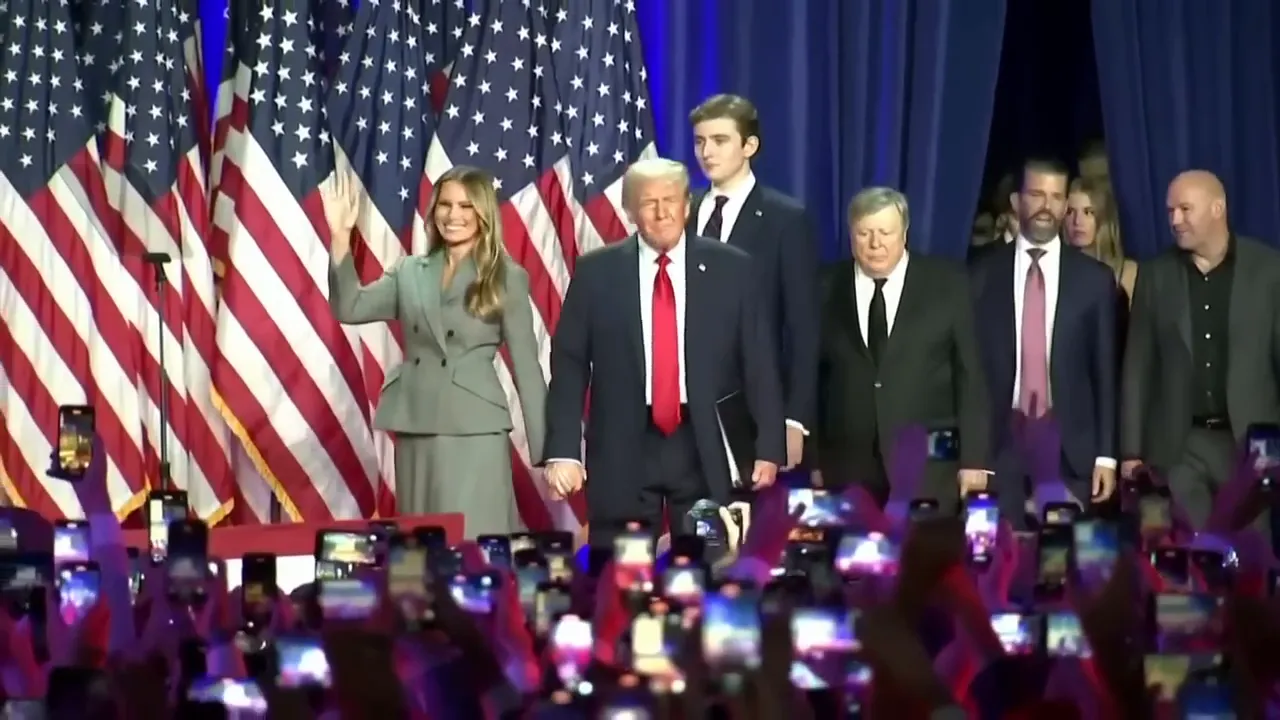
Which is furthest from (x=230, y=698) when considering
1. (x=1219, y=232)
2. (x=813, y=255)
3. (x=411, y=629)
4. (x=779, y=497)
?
(x=1219, y=232)

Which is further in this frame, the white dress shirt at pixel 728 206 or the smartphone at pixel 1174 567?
the white dress shirt at pixel 728 206

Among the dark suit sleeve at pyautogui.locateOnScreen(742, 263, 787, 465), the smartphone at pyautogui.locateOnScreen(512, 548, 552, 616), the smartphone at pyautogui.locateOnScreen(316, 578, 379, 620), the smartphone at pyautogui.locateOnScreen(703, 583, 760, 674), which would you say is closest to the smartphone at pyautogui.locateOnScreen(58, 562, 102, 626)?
the smartphone at pyautogui.locateOnScreen(316, 578, 379, 620)

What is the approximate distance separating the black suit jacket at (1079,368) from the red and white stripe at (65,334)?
2.62 m

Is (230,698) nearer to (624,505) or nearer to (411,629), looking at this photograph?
(411,629)

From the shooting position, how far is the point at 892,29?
20.4 ft

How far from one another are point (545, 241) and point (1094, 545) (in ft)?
13.1

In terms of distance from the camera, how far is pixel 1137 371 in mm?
5082

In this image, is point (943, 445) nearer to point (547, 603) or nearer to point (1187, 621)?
point (547, 603)

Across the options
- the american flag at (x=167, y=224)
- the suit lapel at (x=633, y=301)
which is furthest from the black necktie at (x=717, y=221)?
the american flag at (x=167, y=224)

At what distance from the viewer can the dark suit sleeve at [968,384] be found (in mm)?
4820

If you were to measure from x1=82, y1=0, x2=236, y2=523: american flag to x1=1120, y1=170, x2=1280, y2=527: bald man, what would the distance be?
2.74m

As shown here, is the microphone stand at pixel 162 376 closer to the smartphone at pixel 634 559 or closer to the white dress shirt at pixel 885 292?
the white dress shirt at pixel 885 292

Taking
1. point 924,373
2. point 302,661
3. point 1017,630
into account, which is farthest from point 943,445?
point 924,373

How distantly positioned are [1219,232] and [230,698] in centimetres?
393
